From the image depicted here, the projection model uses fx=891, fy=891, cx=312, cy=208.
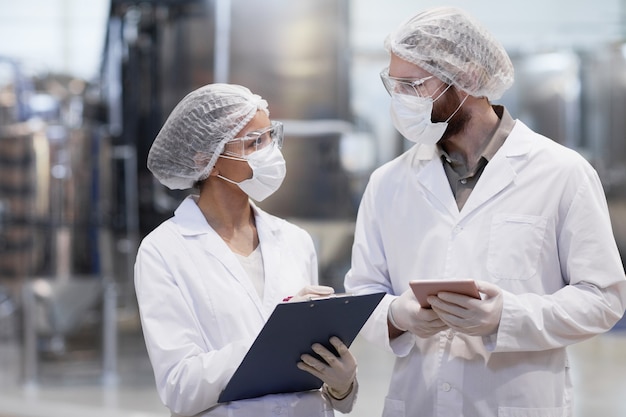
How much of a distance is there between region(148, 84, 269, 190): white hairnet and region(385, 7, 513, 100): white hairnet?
0.41m

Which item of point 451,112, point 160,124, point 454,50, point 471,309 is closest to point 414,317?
point 471,309

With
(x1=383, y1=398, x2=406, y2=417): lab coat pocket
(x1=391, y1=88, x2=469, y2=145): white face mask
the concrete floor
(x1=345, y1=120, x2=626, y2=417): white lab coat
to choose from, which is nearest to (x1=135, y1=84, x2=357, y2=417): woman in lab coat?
(x1=383, y1=398, x2=406, y2=417): lab coat pocket

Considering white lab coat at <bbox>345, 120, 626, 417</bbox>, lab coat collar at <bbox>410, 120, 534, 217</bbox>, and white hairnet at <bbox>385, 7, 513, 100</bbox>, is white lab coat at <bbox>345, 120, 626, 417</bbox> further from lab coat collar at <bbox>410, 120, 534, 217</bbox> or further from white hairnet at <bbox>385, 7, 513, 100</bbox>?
white hairnet at <bbox>385, 7, 513, 100</bbox>

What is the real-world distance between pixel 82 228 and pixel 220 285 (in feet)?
13.0

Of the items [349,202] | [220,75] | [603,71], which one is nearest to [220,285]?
[220,75]

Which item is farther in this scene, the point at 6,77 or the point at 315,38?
the point at 6,77

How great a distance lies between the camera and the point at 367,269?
2.26 metres

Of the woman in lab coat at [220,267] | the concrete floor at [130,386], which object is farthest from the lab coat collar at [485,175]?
the concrete floor at [130,386]

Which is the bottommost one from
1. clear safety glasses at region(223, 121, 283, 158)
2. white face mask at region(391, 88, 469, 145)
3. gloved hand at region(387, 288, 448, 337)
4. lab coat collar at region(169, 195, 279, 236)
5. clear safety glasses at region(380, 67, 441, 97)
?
gloved hand at region(387, 288, 448, 337)

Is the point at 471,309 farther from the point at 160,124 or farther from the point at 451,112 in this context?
the point at 160,124

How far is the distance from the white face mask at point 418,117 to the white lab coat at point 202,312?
44 centimetres

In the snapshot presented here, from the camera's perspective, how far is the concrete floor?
469 cm

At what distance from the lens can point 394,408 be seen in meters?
2.18

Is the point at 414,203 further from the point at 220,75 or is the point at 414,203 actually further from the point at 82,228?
the point at 82,228
